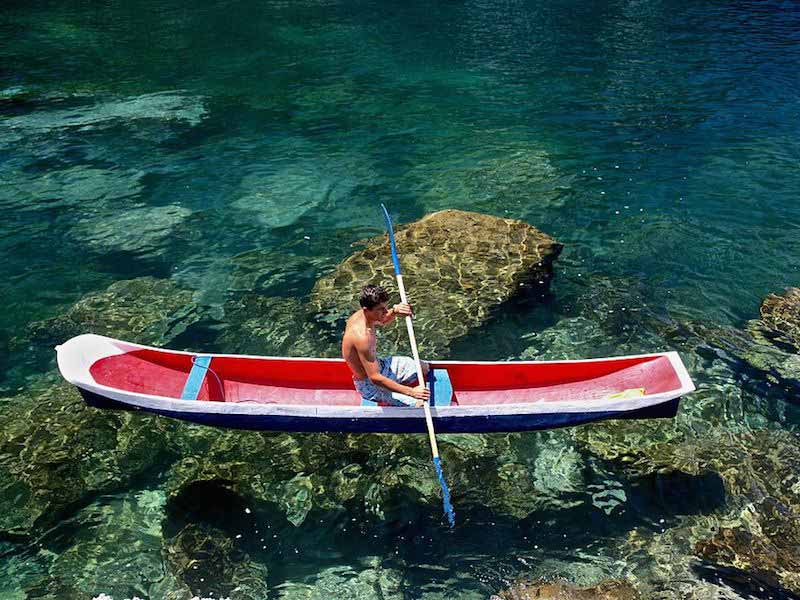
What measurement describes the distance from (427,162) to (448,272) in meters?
7.19

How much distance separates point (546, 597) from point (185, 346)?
7.82 m

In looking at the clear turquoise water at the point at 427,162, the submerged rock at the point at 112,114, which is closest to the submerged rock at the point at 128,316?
the clear turquoise water at the point at 427,162

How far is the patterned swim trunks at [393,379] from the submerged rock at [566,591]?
269 centimetres

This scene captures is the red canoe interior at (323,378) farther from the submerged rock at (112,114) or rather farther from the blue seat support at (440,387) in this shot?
the submerged rock at (112,114)

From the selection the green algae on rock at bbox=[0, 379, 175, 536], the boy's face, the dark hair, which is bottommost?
the green algae on rock at bbox=[0, 379, 175, 536]

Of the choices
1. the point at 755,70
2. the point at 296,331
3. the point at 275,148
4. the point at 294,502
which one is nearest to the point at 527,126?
the point at 275,148

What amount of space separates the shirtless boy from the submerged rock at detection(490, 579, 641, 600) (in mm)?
2573

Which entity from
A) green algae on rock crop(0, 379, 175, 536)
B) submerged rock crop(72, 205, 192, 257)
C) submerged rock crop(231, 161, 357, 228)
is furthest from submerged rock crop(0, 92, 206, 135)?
green algae on rock crop(0, 379, 175, 536)

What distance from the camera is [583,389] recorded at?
401 inches

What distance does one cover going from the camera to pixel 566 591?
773cm

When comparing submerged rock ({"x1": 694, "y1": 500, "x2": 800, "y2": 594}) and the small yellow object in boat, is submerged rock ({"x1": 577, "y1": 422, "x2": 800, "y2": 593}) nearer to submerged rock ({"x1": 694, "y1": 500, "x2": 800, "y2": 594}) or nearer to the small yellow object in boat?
submerged rock ({"x1": 694, "y1": 500, "x2": 800, "y2": 594})

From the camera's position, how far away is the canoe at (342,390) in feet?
30.2

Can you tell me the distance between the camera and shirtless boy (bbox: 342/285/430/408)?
8.90 m

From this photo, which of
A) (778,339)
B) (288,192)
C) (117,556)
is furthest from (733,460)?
(288,192)
